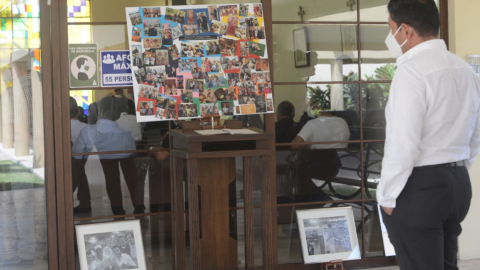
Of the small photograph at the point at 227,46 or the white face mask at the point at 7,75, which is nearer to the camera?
the white face mask at the point at 7,75

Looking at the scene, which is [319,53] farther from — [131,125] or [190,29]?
[131,125]

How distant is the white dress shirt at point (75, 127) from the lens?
3957 mm

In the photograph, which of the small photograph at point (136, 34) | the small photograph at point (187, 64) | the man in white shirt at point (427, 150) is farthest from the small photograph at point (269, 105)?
the man in white shirt at point (427, 150)

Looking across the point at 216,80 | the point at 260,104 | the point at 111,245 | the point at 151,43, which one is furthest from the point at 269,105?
the point at 111,245

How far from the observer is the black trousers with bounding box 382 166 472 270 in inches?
94.2

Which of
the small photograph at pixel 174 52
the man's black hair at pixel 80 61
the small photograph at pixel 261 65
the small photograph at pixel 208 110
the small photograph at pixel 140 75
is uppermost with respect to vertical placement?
the small photograph at pixel 174 52

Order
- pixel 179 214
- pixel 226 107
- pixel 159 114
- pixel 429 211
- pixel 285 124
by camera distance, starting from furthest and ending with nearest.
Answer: pixel 285 124, pixel 226 107, pixel 159 114, pixel 179 214, pixel 429 211

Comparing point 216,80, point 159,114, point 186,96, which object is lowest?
point 159,114

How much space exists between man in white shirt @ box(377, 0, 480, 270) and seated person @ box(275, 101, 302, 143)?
1826 mm

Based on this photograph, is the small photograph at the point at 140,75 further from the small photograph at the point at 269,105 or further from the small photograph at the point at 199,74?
the small photograph at the point at 269,105

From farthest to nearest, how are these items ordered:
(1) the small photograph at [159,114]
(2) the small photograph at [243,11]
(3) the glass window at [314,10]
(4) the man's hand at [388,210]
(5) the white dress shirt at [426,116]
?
(3) the glass window at [314,10] < (2) the small photograph at [243,11] < (1) the small photograph at [159,114] < (4) the man's hand at [388,210] < (5) the white dress shirt at [426,116]

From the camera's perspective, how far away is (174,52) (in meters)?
3.97

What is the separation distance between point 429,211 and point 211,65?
83.6 inches

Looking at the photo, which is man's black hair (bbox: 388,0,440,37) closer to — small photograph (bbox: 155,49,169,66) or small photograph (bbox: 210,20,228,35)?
small photograph (bbox: 210,20,228,35)
